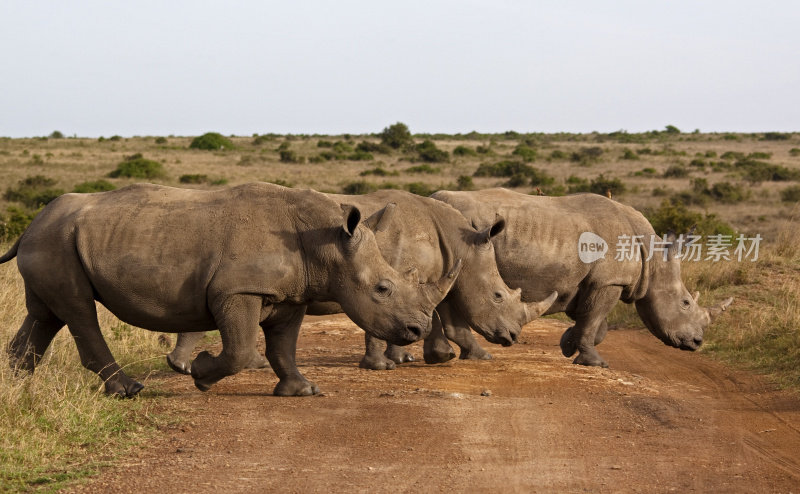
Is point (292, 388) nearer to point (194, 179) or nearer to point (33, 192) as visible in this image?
point (33, 192)

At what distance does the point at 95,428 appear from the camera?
20.8 ft

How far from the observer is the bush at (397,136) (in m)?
55.5

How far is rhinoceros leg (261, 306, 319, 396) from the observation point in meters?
7.88

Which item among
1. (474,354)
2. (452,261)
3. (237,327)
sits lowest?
(474,354)

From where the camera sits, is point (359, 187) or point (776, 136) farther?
point (776, 136)

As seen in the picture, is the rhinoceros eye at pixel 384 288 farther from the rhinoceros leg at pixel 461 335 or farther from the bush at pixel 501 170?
the bush at pixel 501 170

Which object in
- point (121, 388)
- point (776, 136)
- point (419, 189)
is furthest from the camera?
point (776, 136)

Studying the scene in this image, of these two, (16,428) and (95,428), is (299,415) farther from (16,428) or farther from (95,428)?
(16,428)

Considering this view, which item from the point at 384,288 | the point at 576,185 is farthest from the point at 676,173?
the point at 384,288

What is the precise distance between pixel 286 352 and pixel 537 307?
8.29ft

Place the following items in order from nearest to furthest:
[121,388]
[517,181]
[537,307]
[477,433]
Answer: [477,433], [121,388], [537,307], [517,181]

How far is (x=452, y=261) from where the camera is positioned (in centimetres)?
907

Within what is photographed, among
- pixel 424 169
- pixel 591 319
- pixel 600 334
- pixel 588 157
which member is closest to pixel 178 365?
pixel 591 319

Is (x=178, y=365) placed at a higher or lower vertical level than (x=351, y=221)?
lower
